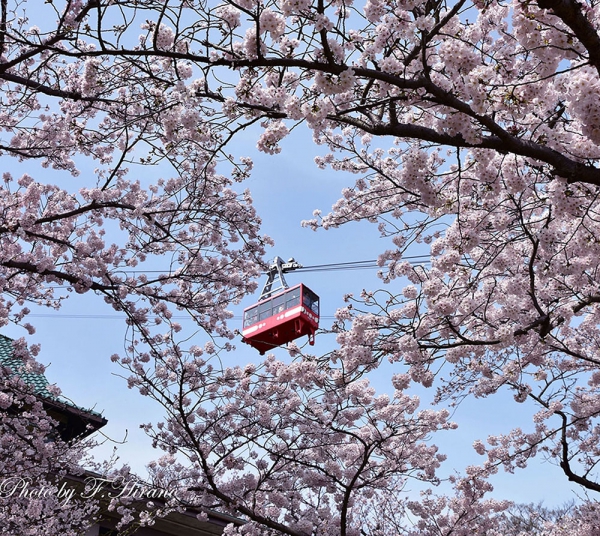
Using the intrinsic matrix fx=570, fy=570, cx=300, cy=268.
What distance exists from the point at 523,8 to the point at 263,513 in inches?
316

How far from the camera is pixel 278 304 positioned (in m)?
19.3

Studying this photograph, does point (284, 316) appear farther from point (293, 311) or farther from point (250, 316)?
point (250, 316)

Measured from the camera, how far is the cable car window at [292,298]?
18.5 meters

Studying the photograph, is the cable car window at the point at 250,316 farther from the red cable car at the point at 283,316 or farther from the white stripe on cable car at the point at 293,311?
the white stripe on cable car at the point at 293,311

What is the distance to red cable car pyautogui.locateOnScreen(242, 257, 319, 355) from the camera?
1833cm

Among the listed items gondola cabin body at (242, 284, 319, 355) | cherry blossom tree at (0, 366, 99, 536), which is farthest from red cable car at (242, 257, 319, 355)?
cherry blossom tree at (0, 366, 99, 536)

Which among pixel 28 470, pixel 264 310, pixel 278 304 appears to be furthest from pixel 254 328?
pixel 28 470

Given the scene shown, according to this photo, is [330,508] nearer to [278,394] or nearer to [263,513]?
[263,513]

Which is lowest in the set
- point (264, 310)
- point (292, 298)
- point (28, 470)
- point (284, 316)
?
point (28, 470)

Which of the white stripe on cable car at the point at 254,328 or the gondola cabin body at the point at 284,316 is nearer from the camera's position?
the gondola cabin body at the point at 284,316

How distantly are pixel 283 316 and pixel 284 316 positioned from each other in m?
0.05

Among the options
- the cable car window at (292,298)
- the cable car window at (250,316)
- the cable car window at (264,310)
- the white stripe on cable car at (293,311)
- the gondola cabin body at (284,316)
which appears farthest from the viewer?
the cable car window at (250,316)

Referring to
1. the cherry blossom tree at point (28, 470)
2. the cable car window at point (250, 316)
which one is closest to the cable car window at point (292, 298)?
the cable car window at point (250, 316)

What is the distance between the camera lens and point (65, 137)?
7.58 m
